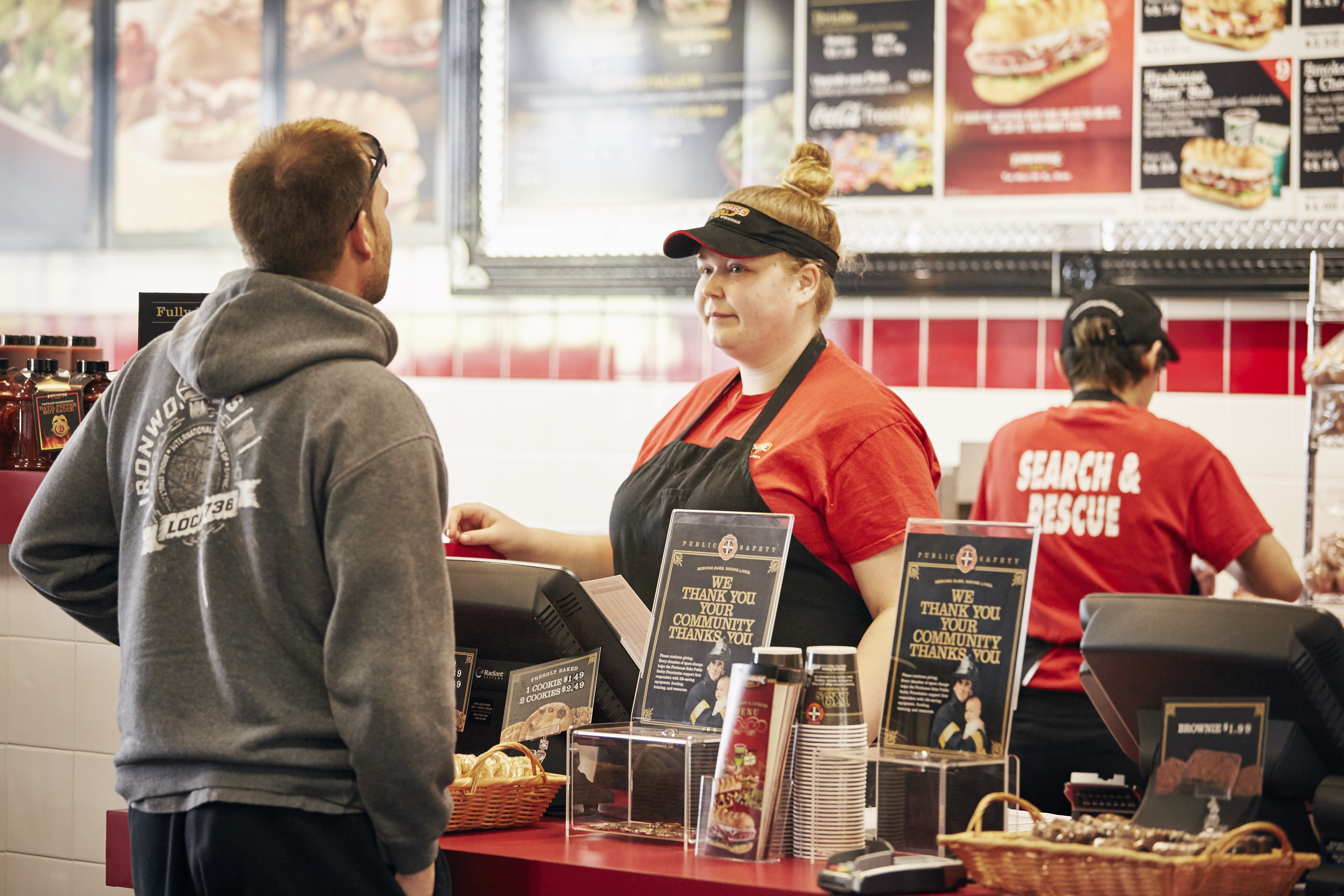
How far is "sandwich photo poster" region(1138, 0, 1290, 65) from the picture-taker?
133 inches

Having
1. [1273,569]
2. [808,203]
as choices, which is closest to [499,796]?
[808,203]

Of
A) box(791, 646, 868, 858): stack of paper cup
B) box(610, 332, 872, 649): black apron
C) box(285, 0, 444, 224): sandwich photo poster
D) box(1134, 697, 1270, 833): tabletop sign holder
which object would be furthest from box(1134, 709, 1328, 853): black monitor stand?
box(285, 0, 444, 224): sandwich photo poster

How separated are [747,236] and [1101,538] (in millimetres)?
1139

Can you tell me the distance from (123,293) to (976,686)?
373 centimetres

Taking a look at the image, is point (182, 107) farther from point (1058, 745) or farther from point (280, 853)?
point (280, 853)

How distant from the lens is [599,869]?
1.52m

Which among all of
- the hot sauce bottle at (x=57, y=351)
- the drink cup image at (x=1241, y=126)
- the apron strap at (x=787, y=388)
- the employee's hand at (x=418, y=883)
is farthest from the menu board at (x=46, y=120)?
the employee's hand at (x=418, y=883)

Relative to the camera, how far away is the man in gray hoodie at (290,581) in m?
1.39

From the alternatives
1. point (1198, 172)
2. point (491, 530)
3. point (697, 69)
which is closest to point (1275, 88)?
point (1198, 172)

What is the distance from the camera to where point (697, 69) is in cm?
388

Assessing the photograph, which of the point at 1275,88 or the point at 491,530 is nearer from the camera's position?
the point at 491,530

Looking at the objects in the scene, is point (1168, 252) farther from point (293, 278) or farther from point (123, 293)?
point (123, 293)

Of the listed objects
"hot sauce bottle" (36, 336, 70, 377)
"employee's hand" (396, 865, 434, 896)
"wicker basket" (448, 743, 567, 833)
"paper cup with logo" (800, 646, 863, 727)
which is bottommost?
"employee's hand" (396, 865, 434, 896)

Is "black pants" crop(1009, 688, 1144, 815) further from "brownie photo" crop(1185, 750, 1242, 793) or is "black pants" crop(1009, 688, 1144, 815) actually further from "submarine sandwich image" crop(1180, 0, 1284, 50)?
"submarine sandwich image" crop(1180, 0, 1284, 50)
